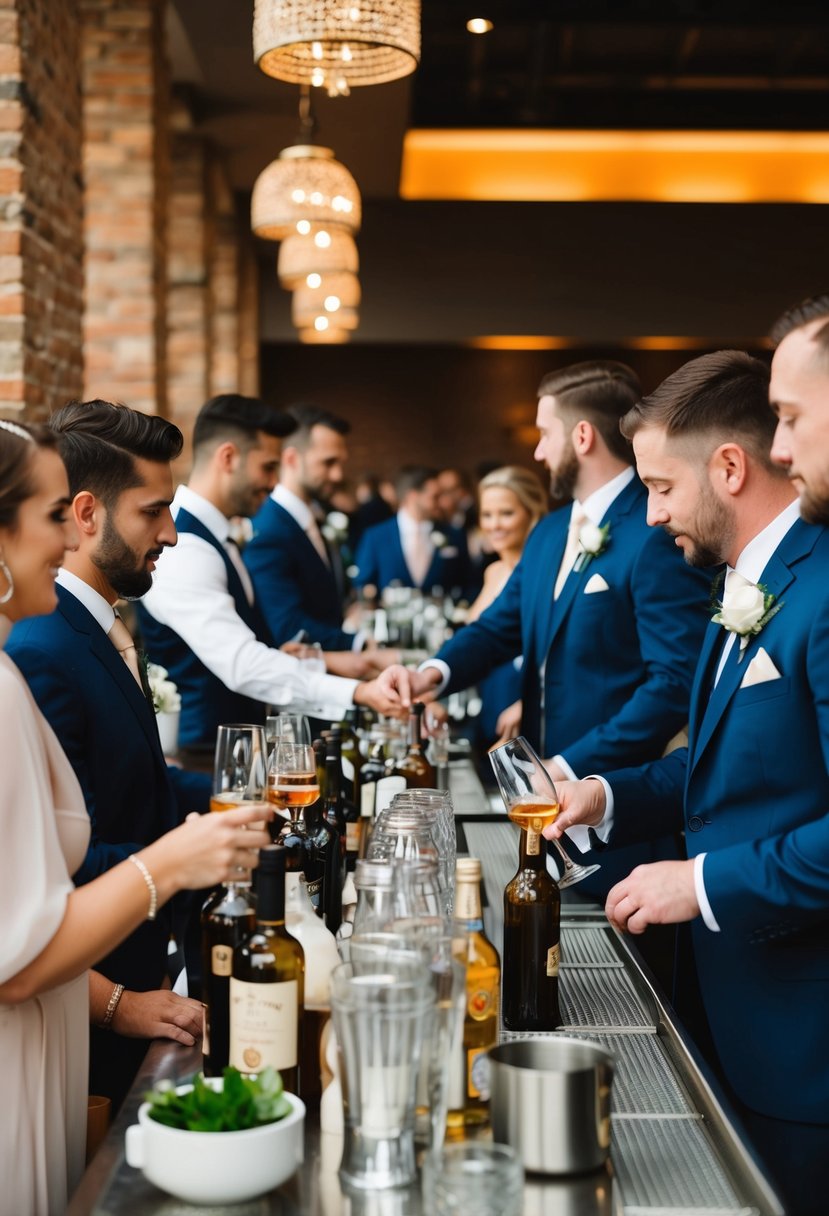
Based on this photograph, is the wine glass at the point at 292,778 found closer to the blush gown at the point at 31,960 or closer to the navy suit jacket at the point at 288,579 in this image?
the blush gown at the point at 31,960

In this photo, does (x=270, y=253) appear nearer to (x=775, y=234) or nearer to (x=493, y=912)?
(x=775, y=234)

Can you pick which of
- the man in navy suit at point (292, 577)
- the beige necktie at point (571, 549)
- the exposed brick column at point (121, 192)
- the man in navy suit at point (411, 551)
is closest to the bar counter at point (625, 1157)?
the beige necktie at point (571, 549)

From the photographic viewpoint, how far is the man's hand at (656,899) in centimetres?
198

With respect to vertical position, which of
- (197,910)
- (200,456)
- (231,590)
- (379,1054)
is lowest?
(197,910)

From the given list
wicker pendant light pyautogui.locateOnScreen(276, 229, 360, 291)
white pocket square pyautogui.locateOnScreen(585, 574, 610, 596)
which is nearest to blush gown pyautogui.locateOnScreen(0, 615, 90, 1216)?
white pocket square pyautogui.locateOnScreen(585, 574, 610, 596)

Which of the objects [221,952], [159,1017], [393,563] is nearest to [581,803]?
[159,1017]

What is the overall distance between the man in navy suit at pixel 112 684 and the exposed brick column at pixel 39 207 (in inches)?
63.4

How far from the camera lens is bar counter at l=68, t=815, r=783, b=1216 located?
1.43 m

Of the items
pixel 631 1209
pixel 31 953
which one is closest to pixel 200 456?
pixel 31 953

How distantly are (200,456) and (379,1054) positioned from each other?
3.43m

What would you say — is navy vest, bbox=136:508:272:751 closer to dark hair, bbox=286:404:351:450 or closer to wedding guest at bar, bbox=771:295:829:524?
dark hair, bbox=286:404:351:450

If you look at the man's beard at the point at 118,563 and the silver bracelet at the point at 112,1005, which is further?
the man's beard at the point at 118,563

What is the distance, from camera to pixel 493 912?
8.60 feet

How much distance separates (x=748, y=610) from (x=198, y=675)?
8.20ft
